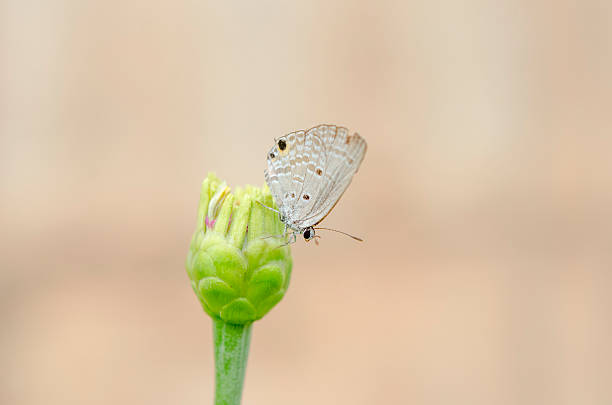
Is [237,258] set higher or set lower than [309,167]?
lower

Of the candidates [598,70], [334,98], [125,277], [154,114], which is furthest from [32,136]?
[598,70]

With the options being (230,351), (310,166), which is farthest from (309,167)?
(230,351)

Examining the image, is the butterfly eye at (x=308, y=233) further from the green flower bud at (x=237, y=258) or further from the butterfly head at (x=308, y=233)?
the green flower bud at (x=237, y=258)

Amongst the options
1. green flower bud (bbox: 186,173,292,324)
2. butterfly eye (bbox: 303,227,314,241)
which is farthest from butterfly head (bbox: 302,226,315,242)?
green flower bud (bbox: 186,173,292,324)

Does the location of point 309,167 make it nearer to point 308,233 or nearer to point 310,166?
point 310,166

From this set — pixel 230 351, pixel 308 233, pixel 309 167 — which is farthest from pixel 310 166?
pixel 230 351

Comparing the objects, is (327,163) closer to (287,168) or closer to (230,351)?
(287,168)

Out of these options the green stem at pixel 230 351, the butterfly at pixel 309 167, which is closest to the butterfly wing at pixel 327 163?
the butterfly at pixel 309 167

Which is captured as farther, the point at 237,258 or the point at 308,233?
the point at 308,233
